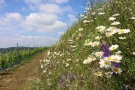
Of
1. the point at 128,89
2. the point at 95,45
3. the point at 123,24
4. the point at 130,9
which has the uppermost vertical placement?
the point at 130,9

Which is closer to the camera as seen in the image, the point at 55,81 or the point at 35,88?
the point at 55,81

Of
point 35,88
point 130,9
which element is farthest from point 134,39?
point 35,88

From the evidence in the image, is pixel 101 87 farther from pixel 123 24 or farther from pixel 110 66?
pixel 123 24

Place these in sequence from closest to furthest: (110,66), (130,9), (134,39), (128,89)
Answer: (110,66) < (128,89) < (134,39) < (130,9)

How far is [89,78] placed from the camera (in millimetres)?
3293

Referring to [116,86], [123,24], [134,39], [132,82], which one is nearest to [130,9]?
[123,24]

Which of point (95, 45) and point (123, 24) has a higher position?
point (123, 24)

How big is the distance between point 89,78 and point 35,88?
123 inches

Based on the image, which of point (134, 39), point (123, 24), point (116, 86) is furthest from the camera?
point (123, 24)

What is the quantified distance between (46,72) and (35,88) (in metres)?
0.58

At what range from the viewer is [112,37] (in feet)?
11.9

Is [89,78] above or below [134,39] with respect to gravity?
below

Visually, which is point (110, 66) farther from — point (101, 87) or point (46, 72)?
point (46, 72)

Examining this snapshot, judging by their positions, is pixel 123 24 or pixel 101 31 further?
pixel 123 24
